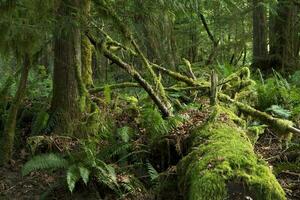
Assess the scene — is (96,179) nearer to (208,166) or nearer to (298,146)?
(208,166)

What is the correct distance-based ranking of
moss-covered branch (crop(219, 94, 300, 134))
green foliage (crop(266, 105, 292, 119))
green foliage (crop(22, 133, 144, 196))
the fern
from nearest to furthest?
green foliage (crop(22, 133, 144, 196)), the fern, moss-covered branch (crop(219, 94, 300, 134)), green foliage (crop(266, 105, 292, 119))

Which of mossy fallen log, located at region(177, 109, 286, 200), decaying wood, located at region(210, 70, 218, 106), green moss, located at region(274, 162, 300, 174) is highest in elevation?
decaying wood, located at region(210, 70, 218, 106)

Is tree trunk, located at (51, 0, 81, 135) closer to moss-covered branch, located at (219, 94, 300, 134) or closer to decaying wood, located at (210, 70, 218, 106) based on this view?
decaying wood, located at (210, 70, 218, 106)

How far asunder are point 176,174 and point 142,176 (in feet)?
3.47

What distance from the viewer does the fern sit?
5.60 m

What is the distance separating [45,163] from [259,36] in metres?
8.71

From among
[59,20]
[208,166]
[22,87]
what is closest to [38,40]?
[59,20]

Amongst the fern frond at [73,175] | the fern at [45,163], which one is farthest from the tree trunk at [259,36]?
the fern frond at [73,175]

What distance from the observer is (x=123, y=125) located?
707 cm

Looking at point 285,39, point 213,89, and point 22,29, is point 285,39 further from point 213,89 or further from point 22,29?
point 22,29

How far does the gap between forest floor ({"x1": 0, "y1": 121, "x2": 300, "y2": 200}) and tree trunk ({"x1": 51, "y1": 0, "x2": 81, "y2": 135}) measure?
708 millimetres

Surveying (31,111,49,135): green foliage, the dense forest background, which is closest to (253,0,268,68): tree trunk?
the dense forest background

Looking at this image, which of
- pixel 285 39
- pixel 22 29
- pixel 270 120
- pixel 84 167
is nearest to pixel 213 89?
pixel 270 120

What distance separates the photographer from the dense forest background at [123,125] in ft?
15.5
